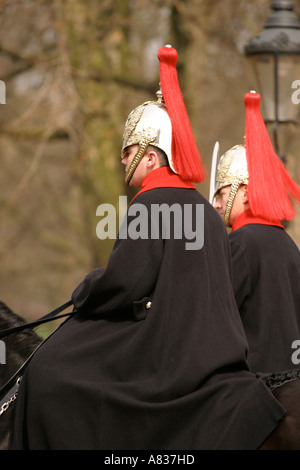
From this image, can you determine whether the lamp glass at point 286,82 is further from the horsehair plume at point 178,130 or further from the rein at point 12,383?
the rein at point 12,383

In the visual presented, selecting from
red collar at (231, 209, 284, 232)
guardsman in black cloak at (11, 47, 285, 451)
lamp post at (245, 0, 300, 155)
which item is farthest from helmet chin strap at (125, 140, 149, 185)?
lamp post at (245, 0, 300, 155)

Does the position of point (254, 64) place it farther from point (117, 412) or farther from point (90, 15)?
point (117, 412)

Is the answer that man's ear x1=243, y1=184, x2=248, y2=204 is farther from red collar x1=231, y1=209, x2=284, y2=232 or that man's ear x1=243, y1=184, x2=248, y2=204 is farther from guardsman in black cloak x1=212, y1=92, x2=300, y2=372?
guardsman in black cloak x1=212, y1=92, x2=300, y2=372

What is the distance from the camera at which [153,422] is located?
413cm

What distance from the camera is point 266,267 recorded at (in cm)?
534

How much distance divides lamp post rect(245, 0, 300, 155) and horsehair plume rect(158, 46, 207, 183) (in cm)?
364

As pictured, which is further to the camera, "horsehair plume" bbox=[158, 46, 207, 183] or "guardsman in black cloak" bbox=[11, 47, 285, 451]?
"horsehair plume" bbox=[158, 46, 207, 183]

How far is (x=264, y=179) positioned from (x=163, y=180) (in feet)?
3.35

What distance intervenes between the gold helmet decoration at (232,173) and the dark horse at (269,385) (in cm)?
167

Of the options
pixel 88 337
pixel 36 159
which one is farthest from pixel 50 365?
pixel 36 159

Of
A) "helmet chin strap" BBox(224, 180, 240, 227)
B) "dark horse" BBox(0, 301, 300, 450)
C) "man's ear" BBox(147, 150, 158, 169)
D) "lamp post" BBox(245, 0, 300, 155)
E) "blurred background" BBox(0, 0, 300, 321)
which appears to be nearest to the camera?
"dark horse" BBox(0, 301, 300, 450)

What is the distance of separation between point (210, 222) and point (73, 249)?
10781mm

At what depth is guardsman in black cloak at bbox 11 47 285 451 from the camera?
413cm

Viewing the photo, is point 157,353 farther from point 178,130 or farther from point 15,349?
point 178,130
